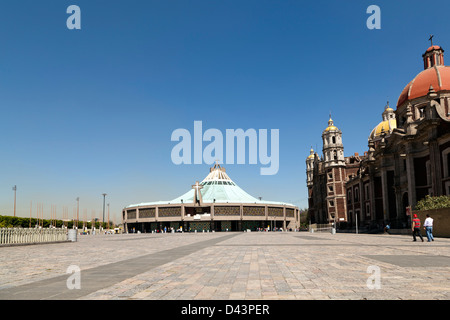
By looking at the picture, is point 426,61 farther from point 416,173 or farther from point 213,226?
point 213,226

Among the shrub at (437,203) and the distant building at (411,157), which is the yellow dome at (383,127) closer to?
the distant building at (411,157)

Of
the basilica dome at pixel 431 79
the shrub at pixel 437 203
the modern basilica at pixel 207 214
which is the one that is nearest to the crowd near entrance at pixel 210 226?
the modern basilica at pixel 207 214

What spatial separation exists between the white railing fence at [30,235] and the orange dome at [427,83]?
46588 mm

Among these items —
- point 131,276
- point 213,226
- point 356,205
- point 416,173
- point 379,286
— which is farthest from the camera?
point 213,226

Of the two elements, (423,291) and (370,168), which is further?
(370,168)

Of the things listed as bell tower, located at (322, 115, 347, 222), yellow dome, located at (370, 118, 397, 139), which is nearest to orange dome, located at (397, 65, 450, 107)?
yellow dome, located at (370, 118, 397, 139)

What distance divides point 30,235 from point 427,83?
1978 inches

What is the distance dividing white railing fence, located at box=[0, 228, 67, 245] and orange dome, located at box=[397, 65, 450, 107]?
4659 centimetres

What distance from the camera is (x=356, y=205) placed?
70.0m

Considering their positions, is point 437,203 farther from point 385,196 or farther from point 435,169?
point 385,196

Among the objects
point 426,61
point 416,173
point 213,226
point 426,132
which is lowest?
point 213,226

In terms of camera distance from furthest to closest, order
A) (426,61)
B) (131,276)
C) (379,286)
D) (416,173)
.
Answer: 1. (426,61)
2. (416,173)
3. (131,276)
4. (379,286)
